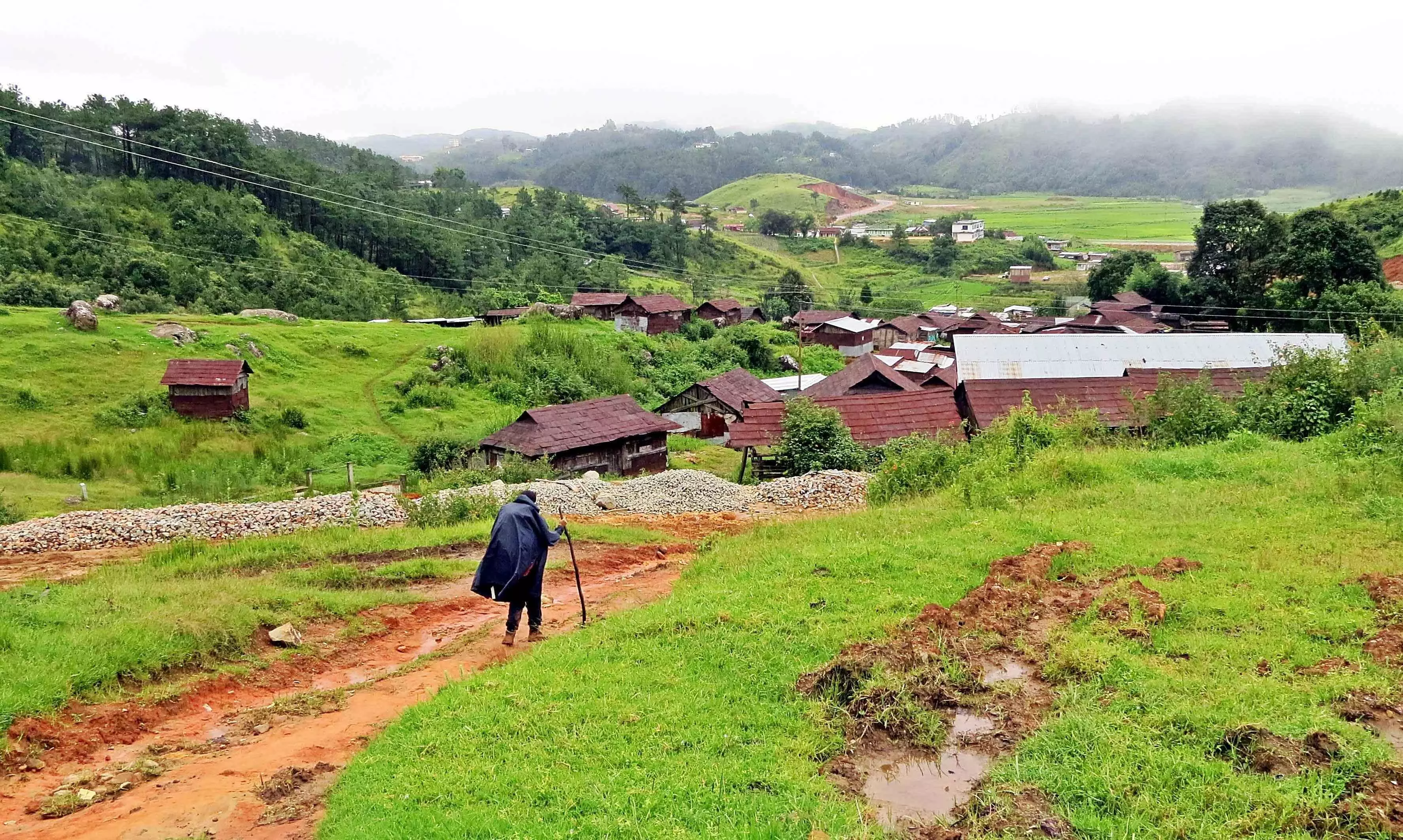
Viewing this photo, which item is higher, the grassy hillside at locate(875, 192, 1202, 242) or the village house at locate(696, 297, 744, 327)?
the grassy hillside at locate(875, 192, 1202, 242)

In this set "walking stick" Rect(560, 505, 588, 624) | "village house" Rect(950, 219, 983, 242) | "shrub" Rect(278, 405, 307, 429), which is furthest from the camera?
"village house" Rect(950, 219, 983, 242)

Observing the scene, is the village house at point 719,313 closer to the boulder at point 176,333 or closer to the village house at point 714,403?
the village house at point 714,403

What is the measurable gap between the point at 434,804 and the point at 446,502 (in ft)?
41.4

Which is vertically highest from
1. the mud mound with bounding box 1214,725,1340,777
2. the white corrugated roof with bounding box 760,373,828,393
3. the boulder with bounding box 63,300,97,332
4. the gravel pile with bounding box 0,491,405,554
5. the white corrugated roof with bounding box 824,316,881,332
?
the boulder with bounding box 63,300,97,332

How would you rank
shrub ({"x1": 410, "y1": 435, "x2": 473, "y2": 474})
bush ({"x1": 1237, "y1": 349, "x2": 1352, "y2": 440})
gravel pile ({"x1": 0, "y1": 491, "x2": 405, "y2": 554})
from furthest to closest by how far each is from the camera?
shrub ({"x1": 410, "y1": 435, "x2": 473, "y2": 474}) < bush ({"x1": 1237, "y1": 349, "x2": 1352, "y2": 440}) < gravel pile ({"x1": 0, "y1": 491, "x2": 405, "y2": 554})

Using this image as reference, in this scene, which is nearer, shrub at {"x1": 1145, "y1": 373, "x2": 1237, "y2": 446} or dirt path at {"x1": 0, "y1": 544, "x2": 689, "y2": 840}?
dirt path at {"x1": 0, "y1": 544, "x2": 689, "y2": 840}

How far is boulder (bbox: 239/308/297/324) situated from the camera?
4728 centimetres

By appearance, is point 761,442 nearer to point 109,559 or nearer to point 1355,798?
point 109,559

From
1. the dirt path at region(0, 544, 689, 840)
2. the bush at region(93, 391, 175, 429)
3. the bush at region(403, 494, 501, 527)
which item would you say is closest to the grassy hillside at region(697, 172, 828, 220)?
the bush at region(93, 391, 175, 429)

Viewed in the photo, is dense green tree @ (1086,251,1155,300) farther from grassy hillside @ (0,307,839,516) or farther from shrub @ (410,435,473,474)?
shrub @ (410,435,473,474)

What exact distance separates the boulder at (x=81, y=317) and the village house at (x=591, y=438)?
2272cm

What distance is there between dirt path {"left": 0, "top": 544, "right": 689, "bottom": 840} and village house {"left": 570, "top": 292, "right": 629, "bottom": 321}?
5315cm

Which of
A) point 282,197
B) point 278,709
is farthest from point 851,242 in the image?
point 278,709

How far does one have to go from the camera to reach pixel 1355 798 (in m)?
4.54
